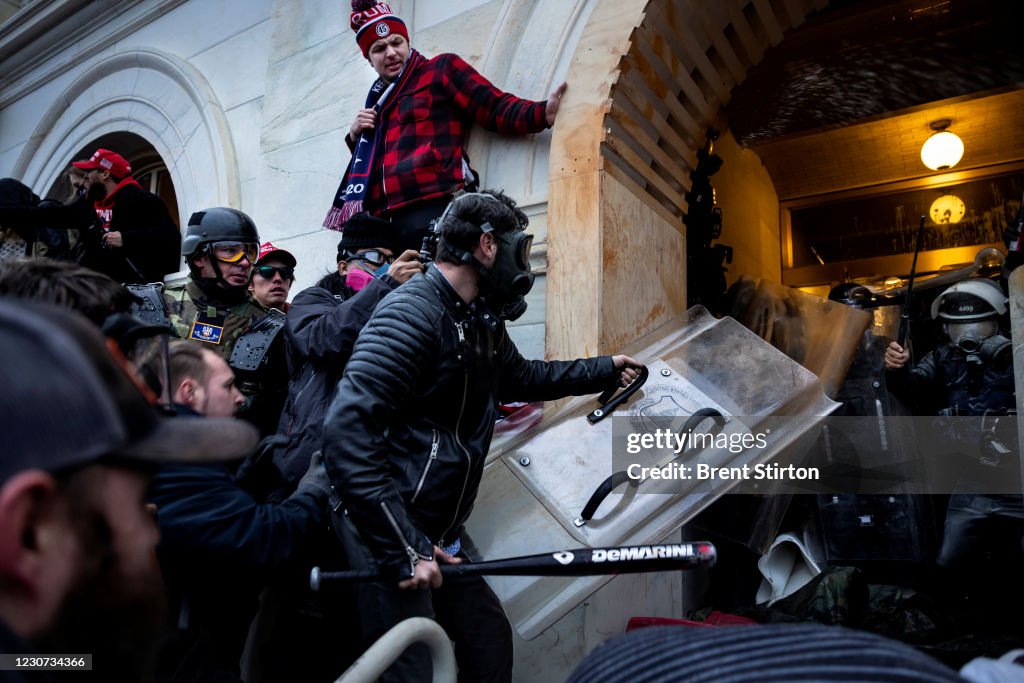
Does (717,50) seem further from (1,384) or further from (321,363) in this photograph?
(1,384)

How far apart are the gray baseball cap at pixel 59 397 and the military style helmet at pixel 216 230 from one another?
2953 millimetres

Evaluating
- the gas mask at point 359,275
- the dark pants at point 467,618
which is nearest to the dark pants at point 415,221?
the gas mask at point 359,275

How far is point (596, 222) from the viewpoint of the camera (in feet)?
11.8

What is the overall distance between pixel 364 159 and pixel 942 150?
15.4 feet

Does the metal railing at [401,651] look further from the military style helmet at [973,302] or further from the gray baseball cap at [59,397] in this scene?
the military style helmet at [973,302]

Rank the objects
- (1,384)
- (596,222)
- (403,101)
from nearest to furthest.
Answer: (1,384)
(596,222)
(403,101)

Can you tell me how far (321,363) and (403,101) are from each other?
201 centimetres

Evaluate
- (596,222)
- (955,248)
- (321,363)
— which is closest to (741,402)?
(596,222)

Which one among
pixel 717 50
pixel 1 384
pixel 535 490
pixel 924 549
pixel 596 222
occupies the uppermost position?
pixel 717 50

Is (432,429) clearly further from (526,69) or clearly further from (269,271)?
(526,69)

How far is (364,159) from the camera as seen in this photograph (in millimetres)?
4285

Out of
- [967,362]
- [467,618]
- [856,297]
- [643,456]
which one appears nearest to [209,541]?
[467,618]

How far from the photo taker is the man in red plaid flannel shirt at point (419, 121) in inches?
157

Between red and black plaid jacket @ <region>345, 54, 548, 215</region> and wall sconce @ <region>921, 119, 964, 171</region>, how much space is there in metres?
3.94
